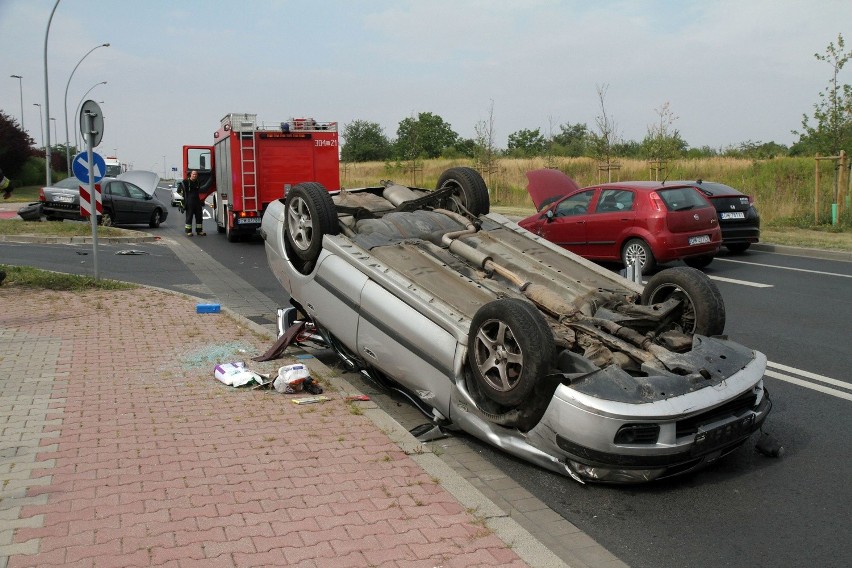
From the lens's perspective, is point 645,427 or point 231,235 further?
point 231,235

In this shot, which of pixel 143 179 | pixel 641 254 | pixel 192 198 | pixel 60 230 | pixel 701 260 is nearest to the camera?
pixel 641 254

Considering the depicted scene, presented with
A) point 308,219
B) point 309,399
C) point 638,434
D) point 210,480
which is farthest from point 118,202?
point 638,434

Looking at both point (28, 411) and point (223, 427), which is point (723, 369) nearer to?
point (223, 427)

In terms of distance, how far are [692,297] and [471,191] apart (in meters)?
2.70

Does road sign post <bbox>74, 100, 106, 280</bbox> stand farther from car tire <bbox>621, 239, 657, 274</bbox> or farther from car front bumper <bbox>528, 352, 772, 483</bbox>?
car front bumper <bbox>528, 352, 772, 483</bbox>

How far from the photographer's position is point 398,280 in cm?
575

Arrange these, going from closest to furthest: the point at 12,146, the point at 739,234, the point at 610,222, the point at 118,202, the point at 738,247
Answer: the point at 610,222
the point at 739,234
the point at 738,247
the point at 118,202
the point at 12,146

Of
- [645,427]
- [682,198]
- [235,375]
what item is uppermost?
[682,198]

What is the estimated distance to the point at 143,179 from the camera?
25.6 m

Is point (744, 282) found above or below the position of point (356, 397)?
above

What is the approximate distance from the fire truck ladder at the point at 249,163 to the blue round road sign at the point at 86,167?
7.48 meters

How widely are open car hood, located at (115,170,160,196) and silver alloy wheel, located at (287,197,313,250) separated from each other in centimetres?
1919

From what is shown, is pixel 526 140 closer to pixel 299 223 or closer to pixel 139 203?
pixel 139 203

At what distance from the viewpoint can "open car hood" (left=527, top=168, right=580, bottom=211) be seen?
12.8 metres
